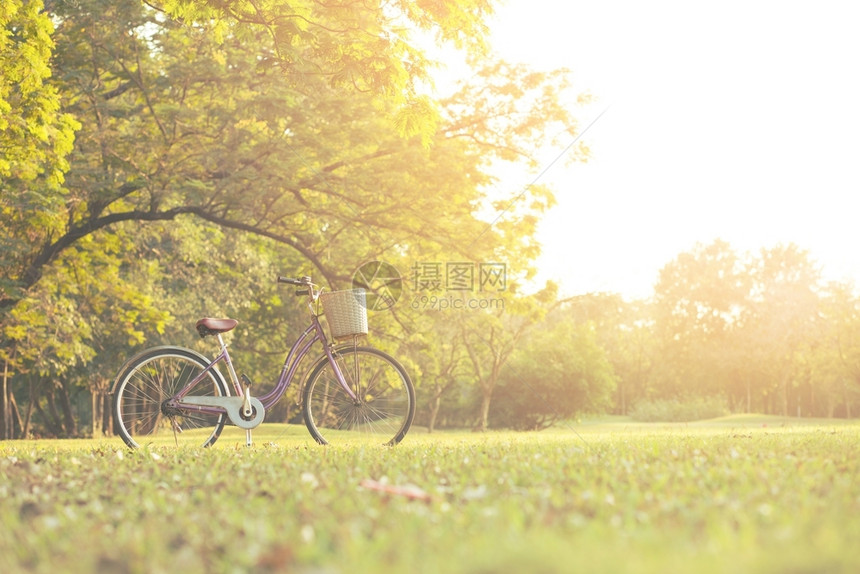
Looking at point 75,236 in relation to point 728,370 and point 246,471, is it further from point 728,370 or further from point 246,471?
point 728,370

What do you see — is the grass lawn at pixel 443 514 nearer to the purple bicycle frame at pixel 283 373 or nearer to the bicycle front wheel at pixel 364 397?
the purple bicycle frame at pixel 283 373

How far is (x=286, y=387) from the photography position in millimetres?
7023

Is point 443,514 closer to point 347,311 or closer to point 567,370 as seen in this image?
point 347,311

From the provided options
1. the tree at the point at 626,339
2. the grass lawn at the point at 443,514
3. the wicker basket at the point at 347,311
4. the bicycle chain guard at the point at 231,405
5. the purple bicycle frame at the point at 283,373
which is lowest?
the grass lawn at the point at 443,514

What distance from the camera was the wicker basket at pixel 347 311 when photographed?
672 centimetres

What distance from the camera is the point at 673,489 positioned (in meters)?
3.63

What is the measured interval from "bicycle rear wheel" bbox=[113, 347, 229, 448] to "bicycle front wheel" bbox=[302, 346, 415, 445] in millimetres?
798

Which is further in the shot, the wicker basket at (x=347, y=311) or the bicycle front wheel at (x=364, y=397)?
the bicycle front wheel at (x=364, y=397)

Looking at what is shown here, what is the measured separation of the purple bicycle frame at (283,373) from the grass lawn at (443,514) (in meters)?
1.48

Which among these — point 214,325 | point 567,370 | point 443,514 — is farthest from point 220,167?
point 567,370

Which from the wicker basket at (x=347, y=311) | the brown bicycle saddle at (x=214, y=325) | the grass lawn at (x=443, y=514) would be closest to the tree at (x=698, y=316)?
the wicker basket at (x=347, y=311)

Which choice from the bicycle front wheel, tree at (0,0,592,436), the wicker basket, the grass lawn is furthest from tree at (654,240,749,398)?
the grass lawn

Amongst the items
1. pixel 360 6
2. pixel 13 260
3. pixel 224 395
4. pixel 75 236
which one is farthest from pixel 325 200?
pixel 224 395

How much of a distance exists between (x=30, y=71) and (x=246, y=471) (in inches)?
307
